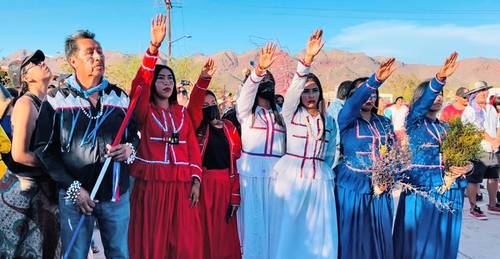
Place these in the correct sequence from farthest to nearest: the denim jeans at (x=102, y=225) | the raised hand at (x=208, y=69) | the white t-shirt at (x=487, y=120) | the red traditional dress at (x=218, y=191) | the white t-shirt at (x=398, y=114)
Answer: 1. the white t-shirt at (x=398, y=114)
2. the white t-shirt at (x=487, y=120)
3. the red traditional dress at (x=218, y=191)
4. the raised hand at (x=208, y=69)
5. the denim jeans at (x=102, y=225)

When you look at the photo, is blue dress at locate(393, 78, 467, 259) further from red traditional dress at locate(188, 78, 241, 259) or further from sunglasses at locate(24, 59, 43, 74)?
sunglasses at locate(24, 59, 43, 74)

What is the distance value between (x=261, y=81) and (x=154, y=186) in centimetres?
149

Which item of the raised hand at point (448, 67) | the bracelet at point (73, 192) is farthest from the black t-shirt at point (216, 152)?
the raised hand at point (448, 67)

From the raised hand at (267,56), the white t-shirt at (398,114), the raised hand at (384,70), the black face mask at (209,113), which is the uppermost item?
the raised hand at (267,56)

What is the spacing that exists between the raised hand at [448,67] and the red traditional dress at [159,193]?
250cm

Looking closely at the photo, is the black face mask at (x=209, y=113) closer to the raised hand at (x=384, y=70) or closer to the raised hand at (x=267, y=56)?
the raised hand at (x=267, y=56)

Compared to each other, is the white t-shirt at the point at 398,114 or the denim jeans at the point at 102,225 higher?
the white t-shirt at the point at 398,114

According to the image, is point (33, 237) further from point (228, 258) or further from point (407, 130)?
point (407, 130)

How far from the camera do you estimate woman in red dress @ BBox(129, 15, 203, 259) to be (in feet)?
14.0

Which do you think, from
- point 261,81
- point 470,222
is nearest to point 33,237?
point 261,81

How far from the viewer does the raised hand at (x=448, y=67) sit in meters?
4.62

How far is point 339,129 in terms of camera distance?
15.7 feet

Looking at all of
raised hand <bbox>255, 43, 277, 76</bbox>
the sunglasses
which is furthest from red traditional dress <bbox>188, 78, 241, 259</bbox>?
the sunglasses

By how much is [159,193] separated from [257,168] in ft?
3.59
